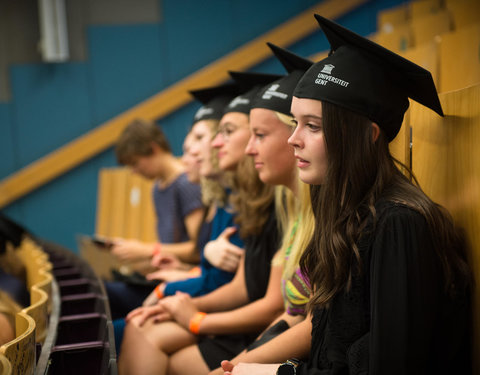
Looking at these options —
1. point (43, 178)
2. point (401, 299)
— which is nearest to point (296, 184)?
point (401, 299)

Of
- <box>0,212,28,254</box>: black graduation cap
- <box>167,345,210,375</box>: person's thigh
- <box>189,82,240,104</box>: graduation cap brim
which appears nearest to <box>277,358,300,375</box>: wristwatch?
<box>167,345,210,375</box>: person's thigh

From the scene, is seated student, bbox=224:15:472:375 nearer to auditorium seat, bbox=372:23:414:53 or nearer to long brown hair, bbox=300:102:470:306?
long brown hair, bbox=300:102:470:306

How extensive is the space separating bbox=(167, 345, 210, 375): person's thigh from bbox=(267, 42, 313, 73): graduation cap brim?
85 centimetres

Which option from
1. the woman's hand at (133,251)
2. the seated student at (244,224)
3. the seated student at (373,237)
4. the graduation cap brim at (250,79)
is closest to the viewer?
the seated student at (373,237)

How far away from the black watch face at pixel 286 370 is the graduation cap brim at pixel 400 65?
0.59m

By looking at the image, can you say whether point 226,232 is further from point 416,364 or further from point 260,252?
point 416,364

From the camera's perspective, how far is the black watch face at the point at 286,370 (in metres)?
1.05

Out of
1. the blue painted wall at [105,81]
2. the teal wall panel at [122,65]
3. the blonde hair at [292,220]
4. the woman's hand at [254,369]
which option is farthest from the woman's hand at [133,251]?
the teal wall panel at [122,65]

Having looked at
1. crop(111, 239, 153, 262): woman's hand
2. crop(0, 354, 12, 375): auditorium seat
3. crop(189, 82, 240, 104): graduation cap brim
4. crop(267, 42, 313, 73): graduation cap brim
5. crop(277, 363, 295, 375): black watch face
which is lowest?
crop(111, 239, 153, 262): woman's hand

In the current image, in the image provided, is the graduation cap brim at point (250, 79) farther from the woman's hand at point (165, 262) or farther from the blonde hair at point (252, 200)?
the woman's hand at point (165, 262)

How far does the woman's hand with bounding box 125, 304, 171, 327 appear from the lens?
1.66 metres

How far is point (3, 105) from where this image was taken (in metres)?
4.70

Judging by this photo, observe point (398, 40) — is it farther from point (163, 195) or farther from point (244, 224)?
point (244, 224)

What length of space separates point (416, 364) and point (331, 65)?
568 mm
